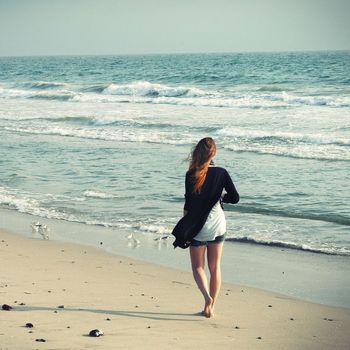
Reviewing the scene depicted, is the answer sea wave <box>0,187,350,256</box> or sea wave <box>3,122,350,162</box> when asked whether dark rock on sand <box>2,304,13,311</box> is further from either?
sea wave <box>3,122,350,162</box>

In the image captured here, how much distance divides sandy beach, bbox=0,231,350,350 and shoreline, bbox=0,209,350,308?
0.28 metres

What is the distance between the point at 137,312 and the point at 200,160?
1389mm

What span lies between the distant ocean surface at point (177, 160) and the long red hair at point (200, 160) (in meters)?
3.40

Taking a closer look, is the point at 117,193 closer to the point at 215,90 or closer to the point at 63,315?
the point at 63,315

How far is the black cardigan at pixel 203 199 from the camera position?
615 cm

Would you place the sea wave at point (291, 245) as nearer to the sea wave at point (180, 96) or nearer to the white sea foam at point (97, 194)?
the white sea foam at point (97, 194)

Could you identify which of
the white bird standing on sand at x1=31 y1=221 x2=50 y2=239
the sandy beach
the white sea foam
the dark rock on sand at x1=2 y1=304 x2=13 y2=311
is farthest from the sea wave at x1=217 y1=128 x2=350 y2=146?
the dark rock on sand at x1=2 y1=304 x2=13 y2=311

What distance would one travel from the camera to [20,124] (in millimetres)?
25906

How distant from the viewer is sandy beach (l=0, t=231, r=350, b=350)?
5.56 m

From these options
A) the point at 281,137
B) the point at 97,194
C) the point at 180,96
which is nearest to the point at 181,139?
the point at 281,137

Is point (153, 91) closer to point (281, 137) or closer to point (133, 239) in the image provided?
point (281, 137)

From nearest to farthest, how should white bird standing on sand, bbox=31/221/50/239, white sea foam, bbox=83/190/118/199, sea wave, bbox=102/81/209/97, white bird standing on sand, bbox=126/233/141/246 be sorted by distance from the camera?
white bird standing on sand, bbox=126/233/141/246
white bird standing on sand, bbox=31/221/50/239
white sea foam, bbox=83/190/118/199
sea wave, bbox=102/81/209/97

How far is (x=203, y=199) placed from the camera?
6.15m

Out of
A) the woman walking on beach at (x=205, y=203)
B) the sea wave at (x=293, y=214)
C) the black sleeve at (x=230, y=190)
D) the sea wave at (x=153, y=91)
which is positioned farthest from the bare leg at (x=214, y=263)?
the sea wave at (x=153, y=91)
